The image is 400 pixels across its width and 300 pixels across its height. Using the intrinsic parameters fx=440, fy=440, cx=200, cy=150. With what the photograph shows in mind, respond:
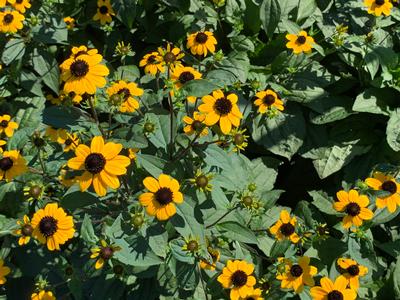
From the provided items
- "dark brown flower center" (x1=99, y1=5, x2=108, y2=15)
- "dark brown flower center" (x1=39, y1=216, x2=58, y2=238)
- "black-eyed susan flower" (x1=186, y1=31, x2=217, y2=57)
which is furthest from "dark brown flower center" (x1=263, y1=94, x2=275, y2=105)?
"dark brown flower center" (x1=99, y1=5, x2=108, y2=15)

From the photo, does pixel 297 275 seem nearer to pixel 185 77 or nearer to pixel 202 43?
pixel 185 77

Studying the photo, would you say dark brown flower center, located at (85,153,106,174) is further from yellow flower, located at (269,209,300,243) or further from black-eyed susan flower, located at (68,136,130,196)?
yellow flower, located at (269,209,300,243)

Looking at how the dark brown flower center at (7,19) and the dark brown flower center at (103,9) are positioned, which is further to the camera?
the dark brown flower center at (103,9)

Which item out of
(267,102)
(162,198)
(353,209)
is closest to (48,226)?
(162,198)

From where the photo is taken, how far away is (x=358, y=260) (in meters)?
2.87

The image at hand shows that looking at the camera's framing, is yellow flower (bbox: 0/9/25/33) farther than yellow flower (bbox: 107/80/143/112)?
Yes

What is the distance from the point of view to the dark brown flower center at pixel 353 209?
8.76 feet

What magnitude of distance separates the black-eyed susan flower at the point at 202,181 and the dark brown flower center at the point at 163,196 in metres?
0.22

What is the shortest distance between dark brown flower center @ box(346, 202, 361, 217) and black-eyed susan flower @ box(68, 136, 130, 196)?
1.42 m

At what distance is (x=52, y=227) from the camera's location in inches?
88.4

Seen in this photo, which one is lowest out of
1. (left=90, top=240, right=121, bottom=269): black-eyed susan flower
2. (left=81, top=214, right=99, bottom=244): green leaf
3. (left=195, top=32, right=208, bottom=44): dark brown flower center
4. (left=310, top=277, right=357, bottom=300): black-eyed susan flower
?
(left=310, top=277, right=357, bottom=300): black-eyed susan flower

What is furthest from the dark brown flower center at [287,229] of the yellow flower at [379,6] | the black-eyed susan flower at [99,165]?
the yellow flower at [379,6]

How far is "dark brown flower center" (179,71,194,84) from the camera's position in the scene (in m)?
2.60

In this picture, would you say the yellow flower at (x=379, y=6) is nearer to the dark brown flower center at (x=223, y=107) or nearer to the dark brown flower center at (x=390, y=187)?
the dark brown flower center at (x=390, y=187)
